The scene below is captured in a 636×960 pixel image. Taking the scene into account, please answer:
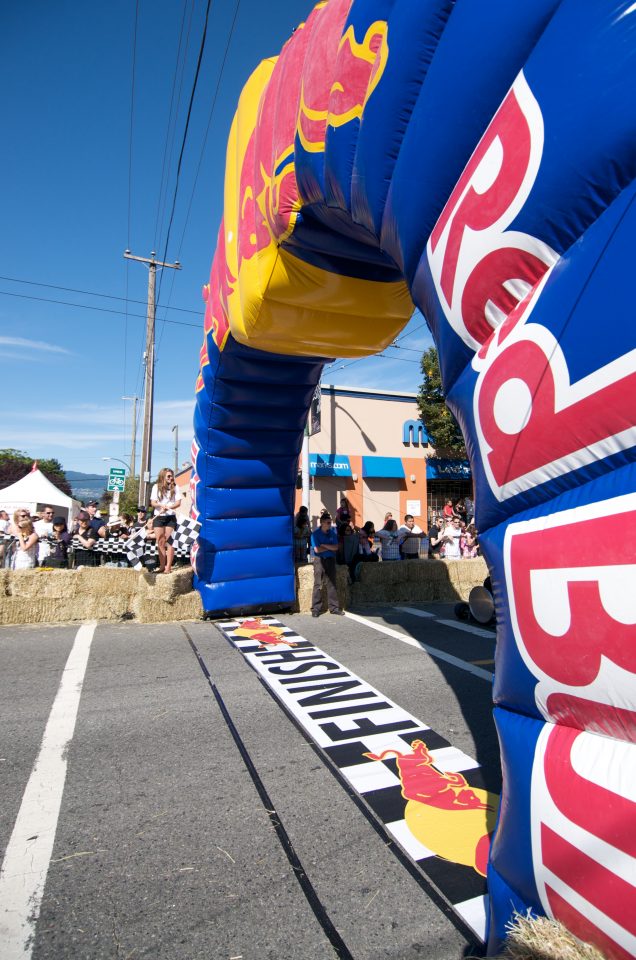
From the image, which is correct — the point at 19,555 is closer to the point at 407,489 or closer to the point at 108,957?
the point at 108,957

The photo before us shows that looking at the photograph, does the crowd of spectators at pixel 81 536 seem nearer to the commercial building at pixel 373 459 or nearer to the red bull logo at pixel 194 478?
the red bull logo at pixel 194 478

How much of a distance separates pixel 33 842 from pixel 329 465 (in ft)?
59.7

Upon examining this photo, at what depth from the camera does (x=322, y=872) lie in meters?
2.37

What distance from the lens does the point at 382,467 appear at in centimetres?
2172

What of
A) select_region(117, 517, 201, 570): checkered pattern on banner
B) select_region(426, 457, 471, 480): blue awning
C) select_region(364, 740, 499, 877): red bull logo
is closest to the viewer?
select_region(364, 740, 499, 877): red bull logo

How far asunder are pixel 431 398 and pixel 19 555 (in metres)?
17.1

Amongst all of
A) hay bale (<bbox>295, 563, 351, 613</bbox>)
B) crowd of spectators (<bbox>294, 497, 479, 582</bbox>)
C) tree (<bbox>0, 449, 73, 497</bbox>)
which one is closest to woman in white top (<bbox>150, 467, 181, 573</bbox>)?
hay bale (<bbox>295, 563, 351, 613</bbox>)

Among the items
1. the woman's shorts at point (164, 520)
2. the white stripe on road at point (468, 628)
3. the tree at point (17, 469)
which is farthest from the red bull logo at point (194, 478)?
the tree at point (17, 469)

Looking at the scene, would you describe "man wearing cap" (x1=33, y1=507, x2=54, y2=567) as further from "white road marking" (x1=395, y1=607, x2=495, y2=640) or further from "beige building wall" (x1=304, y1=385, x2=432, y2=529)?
"beige building wall" (x1=304, y1=385, x2=432, y2=529)

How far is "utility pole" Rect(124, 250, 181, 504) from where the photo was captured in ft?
54.9

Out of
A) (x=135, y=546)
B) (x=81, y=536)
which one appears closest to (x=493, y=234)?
(x=135, y=546)

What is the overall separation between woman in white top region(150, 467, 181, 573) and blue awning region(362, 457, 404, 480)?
44.1 ft

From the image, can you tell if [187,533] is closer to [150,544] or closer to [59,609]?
[59,609]

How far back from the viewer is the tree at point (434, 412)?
72.0 feet
